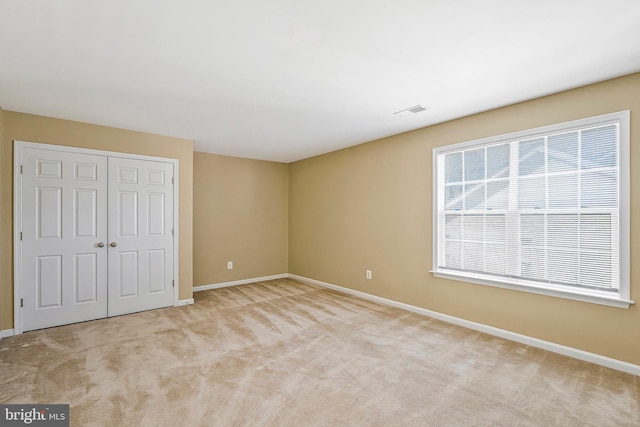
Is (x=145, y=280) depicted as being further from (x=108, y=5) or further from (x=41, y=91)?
(x=108, y=5)

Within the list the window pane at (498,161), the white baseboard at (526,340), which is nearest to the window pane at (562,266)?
the white baseboard at (526,340)

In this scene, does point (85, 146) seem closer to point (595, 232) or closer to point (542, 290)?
point (542, 290)

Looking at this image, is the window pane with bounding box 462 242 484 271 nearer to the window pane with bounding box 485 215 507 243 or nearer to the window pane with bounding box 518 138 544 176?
the window pane with bounding box 485 215 507 243

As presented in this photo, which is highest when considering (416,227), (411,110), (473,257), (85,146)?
(411,110)

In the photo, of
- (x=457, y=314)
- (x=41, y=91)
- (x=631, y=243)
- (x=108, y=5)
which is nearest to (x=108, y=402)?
(x=108, y=5)

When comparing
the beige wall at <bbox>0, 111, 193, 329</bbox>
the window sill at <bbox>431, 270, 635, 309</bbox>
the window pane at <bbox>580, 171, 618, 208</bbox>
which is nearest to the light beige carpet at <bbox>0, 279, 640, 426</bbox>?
the window sill at <bbox>431, 270, 635, 309</bbox>

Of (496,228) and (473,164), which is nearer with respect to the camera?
(496,228)

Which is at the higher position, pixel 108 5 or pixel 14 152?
pixel 108 5

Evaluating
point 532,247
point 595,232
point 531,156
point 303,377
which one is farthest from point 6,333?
point 595,232

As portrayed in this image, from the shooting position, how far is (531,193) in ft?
10.1

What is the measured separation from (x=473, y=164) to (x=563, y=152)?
0.85m

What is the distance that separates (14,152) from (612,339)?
20.4 feet

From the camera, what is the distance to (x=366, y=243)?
4809 millimetres

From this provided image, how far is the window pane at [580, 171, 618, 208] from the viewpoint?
2600 mm
